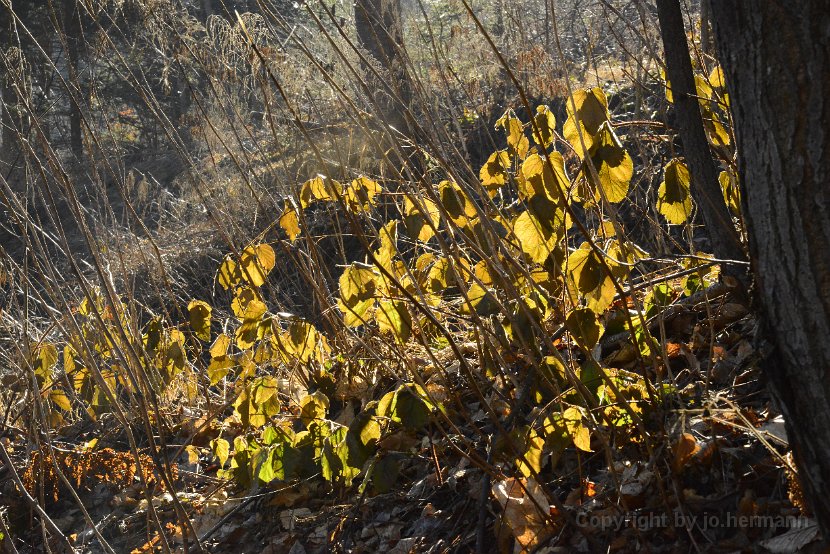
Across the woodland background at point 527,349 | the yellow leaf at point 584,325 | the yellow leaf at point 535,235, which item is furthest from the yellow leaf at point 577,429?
the yellow leaf at point 535,235

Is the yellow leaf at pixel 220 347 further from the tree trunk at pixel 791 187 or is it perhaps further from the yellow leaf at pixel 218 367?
the tree trunk at pixel 791 187

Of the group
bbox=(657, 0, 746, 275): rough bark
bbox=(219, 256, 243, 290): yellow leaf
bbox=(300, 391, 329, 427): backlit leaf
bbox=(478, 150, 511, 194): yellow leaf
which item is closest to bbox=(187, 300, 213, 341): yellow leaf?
bbox=(219, 256, 243, 290): yellow leaf

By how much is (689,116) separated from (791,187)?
0.66 m

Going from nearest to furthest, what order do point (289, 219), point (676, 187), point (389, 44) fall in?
point (676, 187) < point (289, 219) < point (389, 44)

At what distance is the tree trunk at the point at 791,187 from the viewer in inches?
33.5

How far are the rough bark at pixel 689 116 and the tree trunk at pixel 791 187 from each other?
1.81ft

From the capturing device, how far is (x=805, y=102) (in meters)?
0.85

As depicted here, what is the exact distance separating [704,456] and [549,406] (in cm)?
26

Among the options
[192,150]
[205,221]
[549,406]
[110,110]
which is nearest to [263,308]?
[549,406]

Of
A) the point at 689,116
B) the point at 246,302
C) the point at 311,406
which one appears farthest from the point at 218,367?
the point at 689,116

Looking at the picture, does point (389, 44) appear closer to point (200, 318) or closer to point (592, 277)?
point (200, 318)

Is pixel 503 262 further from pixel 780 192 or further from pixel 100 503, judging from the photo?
pixel 100 503

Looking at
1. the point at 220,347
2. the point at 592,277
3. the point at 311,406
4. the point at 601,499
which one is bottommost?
the point at 601,499

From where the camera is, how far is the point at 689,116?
150 centimetres
